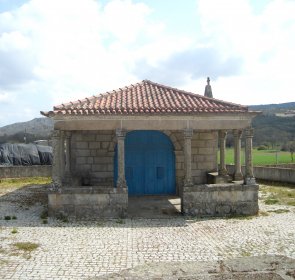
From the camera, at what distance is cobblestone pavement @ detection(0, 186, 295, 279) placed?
24.9 ft

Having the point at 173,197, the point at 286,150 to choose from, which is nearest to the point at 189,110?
the point at 173,197

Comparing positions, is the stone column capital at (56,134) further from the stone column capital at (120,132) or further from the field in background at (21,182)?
the field in background at (21,182)

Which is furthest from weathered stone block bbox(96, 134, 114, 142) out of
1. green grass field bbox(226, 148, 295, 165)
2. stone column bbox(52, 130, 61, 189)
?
green grass field bbox(226, 148, 295, 165)

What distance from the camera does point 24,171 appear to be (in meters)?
23.6

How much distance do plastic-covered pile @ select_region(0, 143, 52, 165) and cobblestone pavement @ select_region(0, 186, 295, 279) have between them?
1524 cm

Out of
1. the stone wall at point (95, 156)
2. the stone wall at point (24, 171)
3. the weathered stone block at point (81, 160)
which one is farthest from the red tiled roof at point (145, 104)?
the stone wall at point (24, 171)

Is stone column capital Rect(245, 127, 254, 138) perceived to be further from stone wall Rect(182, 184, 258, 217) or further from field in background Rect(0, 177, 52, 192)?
field in background Rect(0, 177, 52, 192)

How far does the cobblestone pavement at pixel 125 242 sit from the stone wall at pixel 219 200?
52 cm

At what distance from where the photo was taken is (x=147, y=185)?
1588 centimetres

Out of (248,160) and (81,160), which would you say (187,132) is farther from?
(81,160)

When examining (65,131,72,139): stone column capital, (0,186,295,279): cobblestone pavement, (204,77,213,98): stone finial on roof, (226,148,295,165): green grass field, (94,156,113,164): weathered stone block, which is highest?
(204,77,213,98): stone finial on roof

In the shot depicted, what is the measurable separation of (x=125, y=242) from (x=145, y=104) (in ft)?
16.8

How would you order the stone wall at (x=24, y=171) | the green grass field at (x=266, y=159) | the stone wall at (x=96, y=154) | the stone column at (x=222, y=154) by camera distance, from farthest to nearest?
the green grass field at (x=266, y=159) < the stone wall at (x=24, y=171) < the stone column at (x=222, y=154) < the stone wall at (x=96, y=154)

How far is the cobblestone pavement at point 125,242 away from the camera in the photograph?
24.9ft
